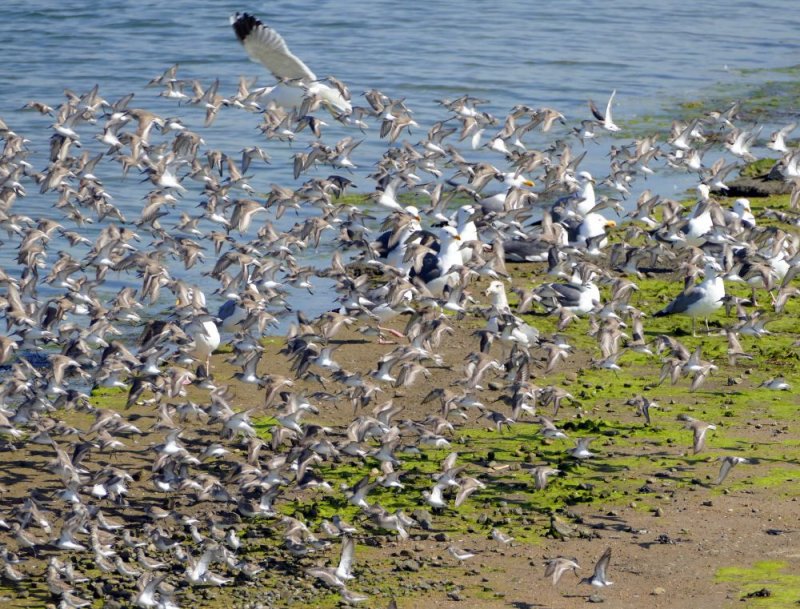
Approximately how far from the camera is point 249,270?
629 inches

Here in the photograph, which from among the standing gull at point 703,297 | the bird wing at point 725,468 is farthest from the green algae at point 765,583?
the standing gull at point 703,297

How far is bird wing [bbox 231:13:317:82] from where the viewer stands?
63.1 feet

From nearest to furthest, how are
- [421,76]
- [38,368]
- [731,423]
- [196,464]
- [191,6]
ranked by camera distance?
[196,464] < [731,423] < [38,368] < [421,76] < [191,6]

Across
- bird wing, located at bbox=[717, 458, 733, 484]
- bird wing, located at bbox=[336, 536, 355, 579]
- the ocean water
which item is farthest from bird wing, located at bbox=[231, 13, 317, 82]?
bird wing, located at bbox=[336, 536, 355, 579]

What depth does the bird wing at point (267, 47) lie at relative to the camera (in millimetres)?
19234

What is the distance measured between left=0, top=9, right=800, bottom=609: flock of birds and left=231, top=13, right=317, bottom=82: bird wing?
44 mm

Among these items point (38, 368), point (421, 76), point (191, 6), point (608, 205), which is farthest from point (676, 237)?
point (191, 6)

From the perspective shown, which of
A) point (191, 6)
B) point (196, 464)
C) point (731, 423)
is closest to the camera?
point (196, 464)

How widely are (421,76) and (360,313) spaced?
19.0 meters

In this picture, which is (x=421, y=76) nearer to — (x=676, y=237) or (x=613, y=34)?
(x=613, y=34)

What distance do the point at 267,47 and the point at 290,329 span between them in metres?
6.31

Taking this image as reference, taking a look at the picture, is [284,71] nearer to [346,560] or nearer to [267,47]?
[267,47]

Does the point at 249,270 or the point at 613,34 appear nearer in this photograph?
the point at 249,270

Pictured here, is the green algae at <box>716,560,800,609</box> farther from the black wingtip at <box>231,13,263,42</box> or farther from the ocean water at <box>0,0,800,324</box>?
the ocean water at <box>0,0,800,324</box>
